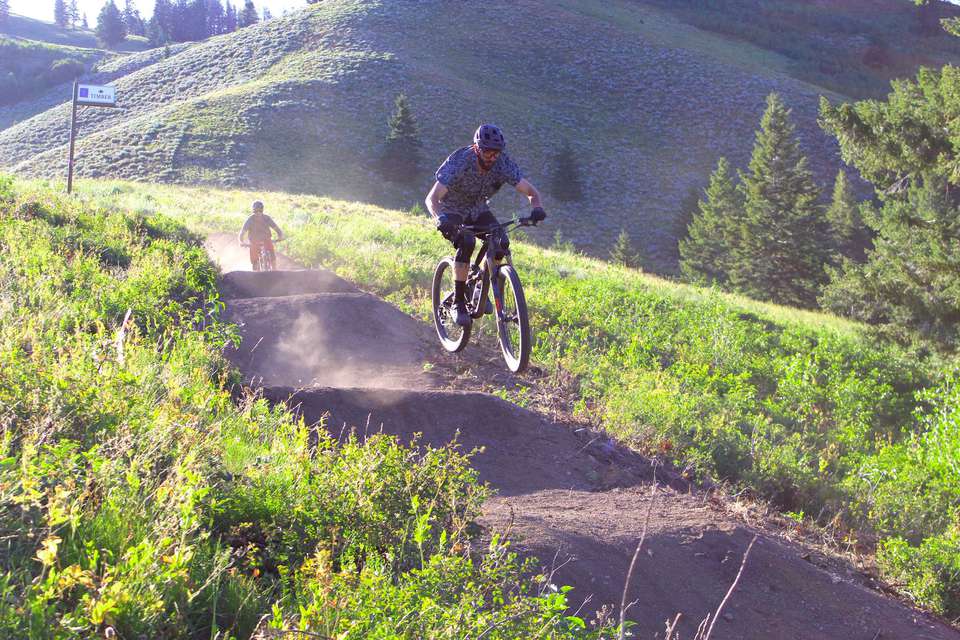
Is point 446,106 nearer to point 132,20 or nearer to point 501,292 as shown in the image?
point 501,292

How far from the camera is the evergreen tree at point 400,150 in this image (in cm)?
5075

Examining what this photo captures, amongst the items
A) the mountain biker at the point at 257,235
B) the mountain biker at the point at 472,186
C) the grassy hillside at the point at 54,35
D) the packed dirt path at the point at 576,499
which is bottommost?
the packed dirt path at the point at 576,499

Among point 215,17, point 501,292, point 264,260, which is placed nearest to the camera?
point 501,292

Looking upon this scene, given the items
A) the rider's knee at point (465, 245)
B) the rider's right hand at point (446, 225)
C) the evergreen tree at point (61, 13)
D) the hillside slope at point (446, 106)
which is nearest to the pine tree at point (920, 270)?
the rider's knee at point (465, 245)

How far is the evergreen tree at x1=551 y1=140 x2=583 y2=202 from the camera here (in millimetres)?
54000

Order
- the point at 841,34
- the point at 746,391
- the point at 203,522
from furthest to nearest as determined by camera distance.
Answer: the point at 841,34 → the point at 746,391 → the point at 203,522

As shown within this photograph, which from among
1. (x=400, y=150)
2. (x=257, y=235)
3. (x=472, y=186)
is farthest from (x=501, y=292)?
(x=400, y=150)

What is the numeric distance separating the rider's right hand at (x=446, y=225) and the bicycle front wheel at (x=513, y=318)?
2.42ft

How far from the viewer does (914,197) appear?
18438 mm

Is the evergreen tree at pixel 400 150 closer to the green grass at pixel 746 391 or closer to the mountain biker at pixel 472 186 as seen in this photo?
the green grass at pixel 746 391

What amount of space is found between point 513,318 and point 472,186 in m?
1.51

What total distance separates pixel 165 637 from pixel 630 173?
59.4m

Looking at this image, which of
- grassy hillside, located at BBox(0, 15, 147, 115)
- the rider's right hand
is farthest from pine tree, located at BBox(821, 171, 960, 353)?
grassy hillside, located at BBox(0, 15, 147, 115)

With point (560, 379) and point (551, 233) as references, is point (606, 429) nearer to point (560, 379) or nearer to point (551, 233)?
point (560, 379)
